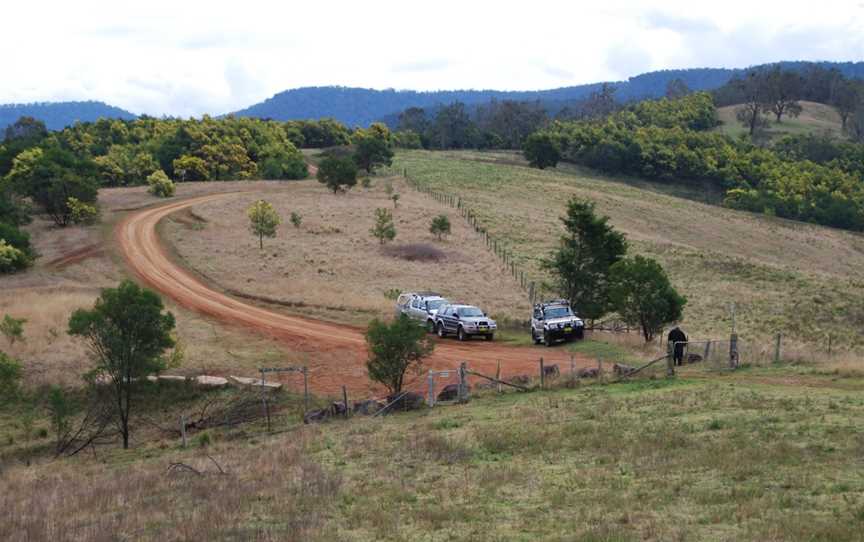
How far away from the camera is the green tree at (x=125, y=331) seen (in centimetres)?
2736

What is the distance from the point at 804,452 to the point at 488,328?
74.1 ft

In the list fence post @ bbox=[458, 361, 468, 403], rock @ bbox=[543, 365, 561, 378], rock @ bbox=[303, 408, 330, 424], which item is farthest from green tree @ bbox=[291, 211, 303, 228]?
fence post @ bbox=[458, 361, 468, 403]

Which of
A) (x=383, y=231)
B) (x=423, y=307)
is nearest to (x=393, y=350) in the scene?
(x=423, y=307)

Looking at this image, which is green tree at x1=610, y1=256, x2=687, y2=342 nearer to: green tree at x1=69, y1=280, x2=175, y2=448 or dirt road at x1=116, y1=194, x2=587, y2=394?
dirt road at x1=116, y1=194, x2=587, y2=394

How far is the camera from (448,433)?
21828mm

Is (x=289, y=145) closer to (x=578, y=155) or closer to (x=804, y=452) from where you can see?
(x=578, y=155)

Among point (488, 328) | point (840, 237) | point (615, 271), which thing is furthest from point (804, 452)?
point (840, 237)

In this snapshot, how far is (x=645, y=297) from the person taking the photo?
35000mm

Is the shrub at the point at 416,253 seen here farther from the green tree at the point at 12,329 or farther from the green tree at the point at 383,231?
the green tree at the point at 12,329

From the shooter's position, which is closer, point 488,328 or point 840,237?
point 488,328

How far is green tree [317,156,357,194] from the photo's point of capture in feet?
284

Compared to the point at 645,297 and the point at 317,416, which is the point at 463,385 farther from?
the point at 645,297

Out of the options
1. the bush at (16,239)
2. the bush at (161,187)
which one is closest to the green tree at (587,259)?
the bush at (16,239)

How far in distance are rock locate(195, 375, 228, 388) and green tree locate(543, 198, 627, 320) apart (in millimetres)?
17201
